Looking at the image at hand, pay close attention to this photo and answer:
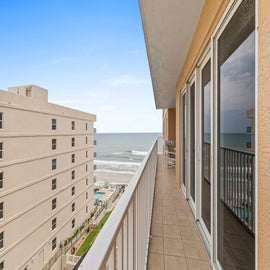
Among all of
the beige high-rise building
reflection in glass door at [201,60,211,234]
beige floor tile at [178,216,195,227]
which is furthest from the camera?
the beige high-rise building

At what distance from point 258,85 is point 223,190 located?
999 mm

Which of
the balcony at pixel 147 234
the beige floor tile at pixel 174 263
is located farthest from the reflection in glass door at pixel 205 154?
the beige floor tile at pixel 174 263

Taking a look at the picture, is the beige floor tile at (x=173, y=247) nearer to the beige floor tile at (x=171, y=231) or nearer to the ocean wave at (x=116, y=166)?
the beige floor tile at (x=171, y=231)

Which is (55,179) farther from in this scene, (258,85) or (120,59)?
(258,85)

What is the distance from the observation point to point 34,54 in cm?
1402

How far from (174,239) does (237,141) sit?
1.40 m

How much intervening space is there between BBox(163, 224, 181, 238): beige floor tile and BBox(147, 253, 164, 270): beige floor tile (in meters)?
0.38

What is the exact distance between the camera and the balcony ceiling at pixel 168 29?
1.67 meters

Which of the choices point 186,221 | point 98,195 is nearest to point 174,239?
point 186,221

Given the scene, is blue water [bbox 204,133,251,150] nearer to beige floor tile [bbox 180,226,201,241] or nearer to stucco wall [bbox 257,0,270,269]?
stucco wall [bbox 257,0,270,269]

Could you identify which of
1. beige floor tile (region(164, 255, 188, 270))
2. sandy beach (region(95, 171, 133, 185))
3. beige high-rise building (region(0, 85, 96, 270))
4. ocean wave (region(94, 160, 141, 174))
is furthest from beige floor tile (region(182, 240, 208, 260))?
ocean wave (region(94, 160, 141, 174))

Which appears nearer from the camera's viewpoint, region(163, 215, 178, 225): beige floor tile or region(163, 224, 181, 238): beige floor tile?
region(163, 224, 181, 238): beige floor tile

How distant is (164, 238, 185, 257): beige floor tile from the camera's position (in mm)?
1801

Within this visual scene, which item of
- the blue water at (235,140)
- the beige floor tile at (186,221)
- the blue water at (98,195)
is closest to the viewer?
the blue water at (235,140)
